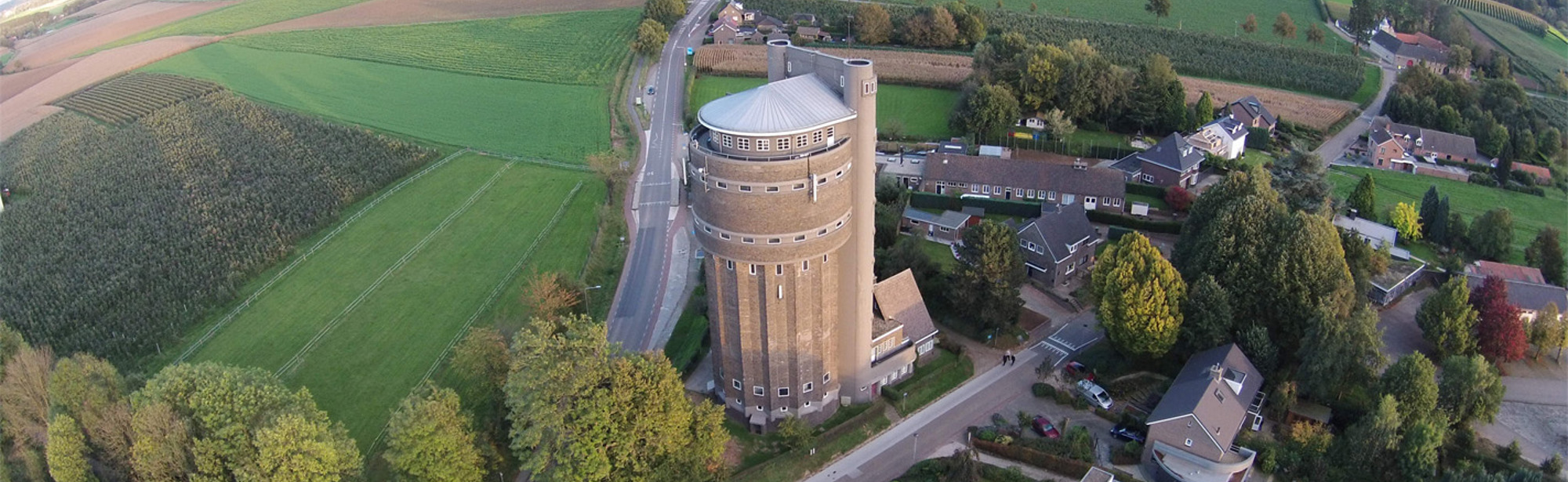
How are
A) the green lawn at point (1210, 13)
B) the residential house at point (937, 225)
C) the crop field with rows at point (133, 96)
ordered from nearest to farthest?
the residential house at point (937, 225) < the crop field with rows at point (133, 96) < the green lawn at point (1210, 13)

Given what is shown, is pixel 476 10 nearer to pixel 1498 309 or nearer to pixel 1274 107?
pixel 1274 107

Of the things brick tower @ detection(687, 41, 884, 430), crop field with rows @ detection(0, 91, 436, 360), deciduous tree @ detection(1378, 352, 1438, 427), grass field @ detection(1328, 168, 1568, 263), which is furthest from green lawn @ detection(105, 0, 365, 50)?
deciduous tree @ detection(1378, 352, 1438, 427)

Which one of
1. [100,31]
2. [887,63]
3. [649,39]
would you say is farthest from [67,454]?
[100,31]

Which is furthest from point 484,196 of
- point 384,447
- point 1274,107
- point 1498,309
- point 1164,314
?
point 1274,107

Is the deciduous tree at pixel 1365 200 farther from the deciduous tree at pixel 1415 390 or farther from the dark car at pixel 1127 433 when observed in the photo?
the dark car at pixel 1127 433

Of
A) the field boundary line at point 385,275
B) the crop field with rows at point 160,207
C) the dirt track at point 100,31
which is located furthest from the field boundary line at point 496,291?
the dirt track at point 100,31

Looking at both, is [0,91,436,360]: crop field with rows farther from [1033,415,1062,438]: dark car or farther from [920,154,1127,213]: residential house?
[1033,415,1062,438]: dark car

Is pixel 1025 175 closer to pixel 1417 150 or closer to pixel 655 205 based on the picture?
pixel 655 205
